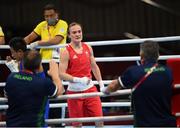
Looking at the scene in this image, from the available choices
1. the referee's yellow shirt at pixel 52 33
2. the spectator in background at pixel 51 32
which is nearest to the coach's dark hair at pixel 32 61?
the spectator in background at pixel 51 32

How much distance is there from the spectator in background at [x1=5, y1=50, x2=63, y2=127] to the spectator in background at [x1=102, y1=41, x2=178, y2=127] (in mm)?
573

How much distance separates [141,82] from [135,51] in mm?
7737

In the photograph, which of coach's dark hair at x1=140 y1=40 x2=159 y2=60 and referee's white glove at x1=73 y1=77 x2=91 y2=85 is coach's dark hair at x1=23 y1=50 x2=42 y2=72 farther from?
coach's dark hair at x1=140 y1=40 x2=159 y2=60

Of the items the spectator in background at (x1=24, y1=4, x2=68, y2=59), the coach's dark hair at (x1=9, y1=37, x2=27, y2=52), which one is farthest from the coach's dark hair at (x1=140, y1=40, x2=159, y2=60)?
the spectator in background at (x1=24, y1=4, x2=68, y2=59)

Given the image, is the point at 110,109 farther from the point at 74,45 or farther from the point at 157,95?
the point at 157,95

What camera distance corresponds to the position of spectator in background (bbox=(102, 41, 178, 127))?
10.8 feet

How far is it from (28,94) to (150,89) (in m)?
0.89

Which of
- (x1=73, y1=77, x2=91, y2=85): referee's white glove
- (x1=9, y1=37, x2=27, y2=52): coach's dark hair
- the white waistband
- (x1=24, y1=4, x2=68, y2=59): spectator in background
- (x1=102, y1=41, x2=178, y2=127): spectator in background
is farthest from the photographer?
(x1=24, y1=4, x2=68, y2=59): spectator in background

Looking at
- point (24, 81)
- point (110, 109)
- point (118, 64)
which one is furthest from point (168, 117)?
point (118, 64)

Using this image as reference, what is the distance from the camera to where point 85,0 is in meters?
11.4

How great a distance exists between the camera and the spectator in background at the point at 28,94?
331cm

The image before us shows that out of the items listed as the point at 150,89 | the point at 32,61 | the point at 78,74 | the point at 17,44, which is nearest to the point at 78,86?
the point at 78,74

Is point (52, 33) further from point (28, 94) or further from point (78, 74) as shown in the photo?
point (28, 94)

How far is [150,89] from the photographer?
3.29 metres
